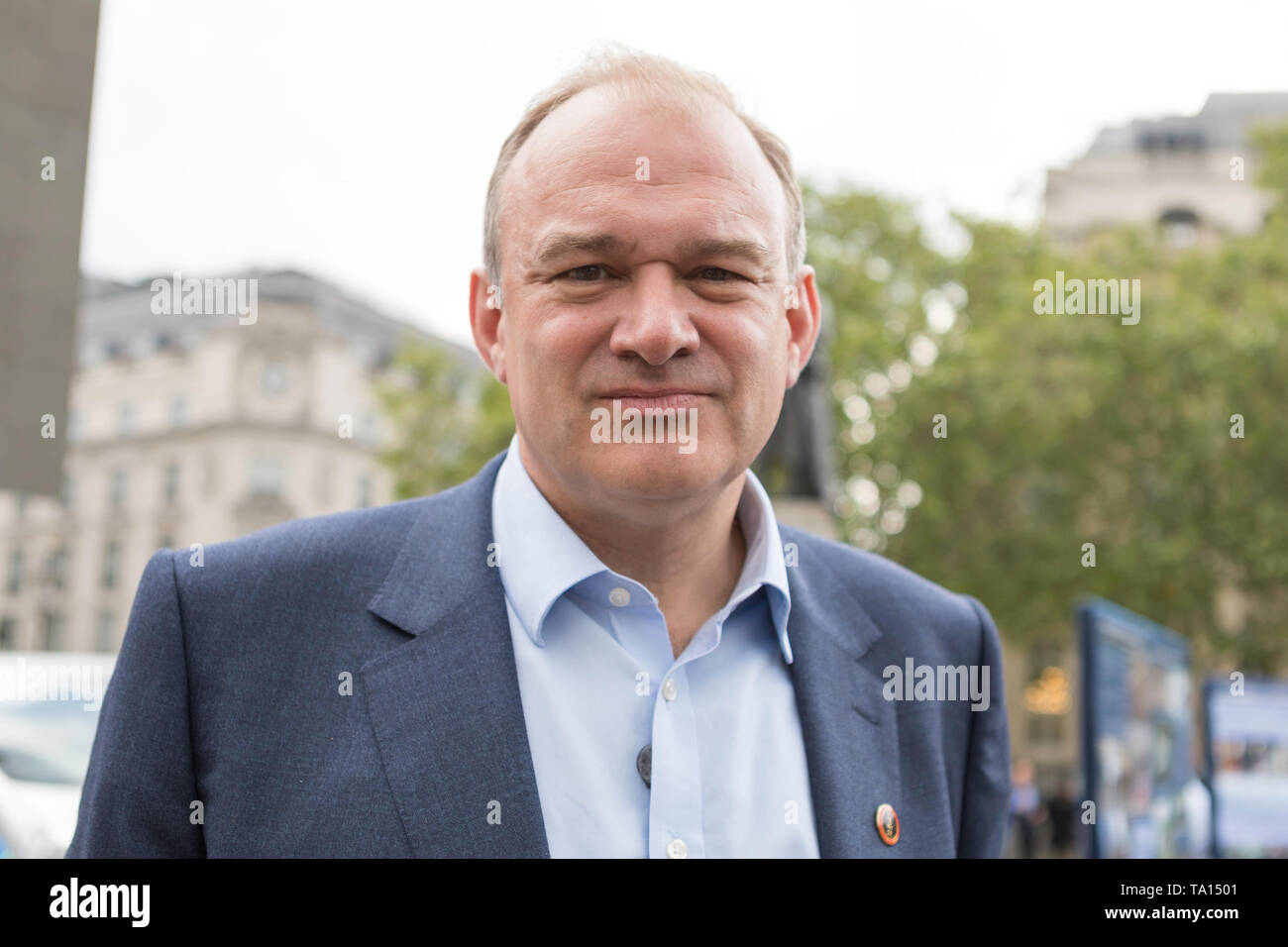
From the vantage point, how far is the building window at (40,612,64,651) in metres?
51.7

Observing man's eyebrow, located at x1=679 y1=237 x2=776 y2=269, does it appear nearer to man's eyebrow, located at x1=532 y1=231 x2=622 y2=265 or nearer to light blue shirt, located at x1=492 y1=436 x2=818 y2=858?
man's eyebrow, located at x1=532 y1=231 x2=622 y2=265

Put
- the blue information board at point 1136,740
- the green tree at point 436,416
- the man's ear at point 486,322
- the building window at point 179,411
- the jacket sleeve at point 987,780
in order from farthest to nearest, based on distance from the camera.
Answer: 1. the building window at point 179,411
2. the green tree at point 436,416
3. the blue information board at point 1136,740
4. the jacket sleeve at point 987,780
5. the man's ear at point 486,322

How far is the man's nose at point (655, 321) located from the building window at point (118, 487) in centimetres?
5788

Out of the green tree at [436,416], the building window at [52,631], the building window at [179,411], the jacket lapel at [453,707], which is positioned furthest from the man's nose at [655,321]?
the building window at [179,411]

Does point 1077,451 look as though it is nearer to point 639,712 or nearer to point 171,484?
point 639,712

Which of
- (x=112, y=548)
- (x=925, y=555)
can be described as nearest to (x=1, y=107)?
(x=925, y=555)

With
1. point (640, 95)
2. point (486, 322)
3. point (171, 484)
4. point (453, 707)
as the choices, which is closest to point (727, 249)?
point (640, 95)

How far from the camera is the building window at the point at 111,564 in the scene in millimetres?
55062

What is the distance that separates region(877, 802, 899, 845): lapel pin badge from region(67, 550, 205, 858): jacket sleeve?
1016 millimetres

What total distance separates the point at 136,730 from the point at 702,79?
4.19ft

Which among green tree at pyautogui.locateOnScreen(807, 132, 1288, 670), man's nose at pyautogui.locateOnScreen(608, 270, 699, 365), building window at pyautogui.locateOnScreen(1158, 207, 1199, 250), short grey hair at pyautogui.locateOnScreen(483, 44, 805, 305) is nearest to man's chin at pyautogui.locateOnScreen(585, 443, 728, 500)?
man's nose at pyautogui.locateOnScreen(608, 270, 699, 365)

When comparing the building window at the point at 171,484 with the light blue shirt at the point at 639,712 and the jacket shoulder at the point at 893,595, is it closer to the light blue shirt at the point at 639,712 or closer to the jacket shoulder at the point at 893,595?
the jacket shoulder at the point at 893,595

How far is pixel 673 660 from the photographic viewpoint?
1996 millimetres
